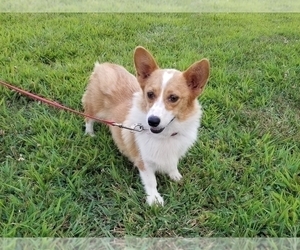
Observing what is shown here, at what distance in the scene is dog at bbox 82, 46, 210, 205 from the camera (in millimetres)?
2316

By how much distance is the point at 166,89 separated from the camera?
2.30 meters

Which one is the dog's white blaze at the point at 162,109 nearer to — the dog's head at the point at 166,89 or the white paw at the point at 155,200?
the dog's head at the point at 166,89

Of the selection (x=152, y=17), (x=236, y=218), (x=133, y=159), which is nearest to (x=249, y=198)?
(x=236, y=218)

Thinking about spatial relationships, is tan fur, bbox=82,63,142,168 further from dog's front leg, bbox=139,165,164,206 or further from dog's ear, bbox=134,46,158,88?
dog's ear, bbox=134,46,158,88

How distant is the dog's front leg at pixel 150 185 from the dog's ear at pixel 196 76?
573mm

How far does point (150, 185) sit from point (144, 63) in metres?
0.77

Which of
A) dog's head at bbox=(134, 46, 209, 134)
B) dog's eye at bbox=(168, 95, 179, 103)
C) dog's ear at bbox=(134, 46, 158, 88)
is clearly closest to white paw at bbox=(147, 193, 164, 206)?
dog's head at bbox=(134, 46, 209, 134)

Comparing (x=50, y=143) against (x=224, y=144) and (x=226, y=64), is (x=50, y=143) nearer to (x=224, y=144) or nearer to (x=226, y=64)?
(x=224, y=144)

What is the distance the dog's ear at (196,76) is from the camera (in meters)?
2.32

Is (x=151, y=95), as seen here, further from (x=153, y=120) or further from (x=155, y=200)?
(x=155, y=200)

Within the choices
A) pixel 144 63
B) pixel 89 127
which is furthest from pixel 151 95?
pixel 89 127
